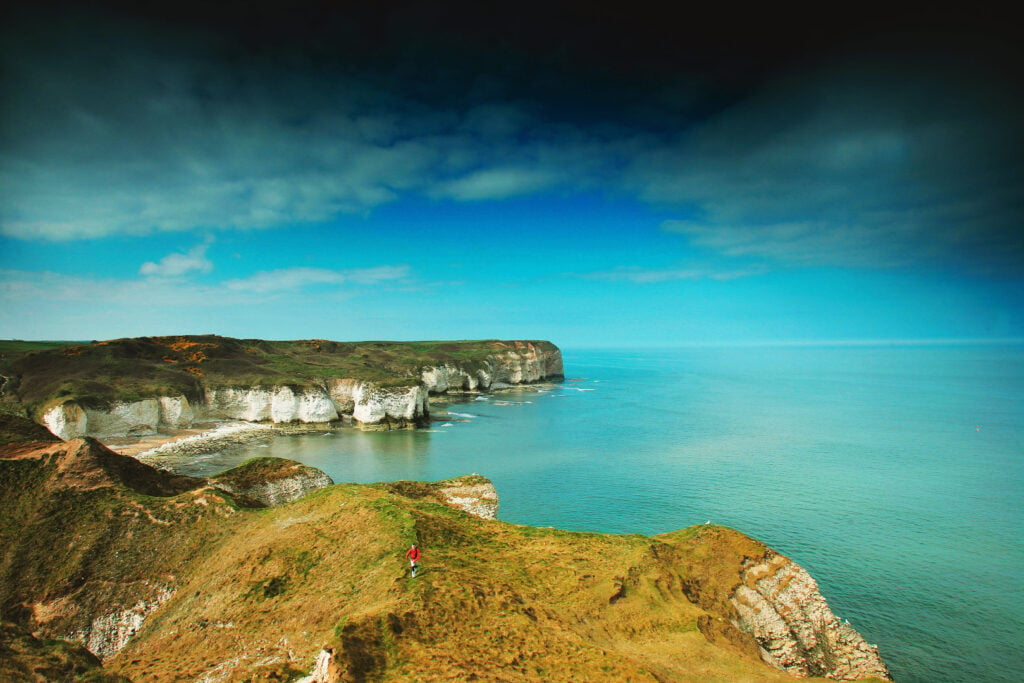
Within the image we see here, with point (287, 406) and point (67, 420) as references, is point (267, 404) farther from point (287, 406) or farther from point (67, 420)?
point (67, 420)

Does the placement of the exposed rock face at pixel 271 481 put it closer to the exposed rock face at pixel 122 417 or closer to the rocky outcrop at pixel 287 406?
the exposed rock face at pixel 122 417

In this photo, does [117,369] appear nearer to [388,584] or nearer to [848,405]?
[388,584]

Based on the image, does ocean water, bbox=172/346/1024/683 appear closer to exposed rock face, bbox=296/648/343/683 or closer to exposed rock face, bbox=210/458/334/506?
exposed rock face, bbox=210/458/334/506

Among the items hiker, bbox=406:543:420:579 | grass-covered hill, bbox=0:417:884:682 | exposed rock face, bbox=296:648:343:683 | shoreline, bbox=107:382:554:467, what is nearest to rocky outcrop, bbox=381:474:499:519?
grass-covered hill, bbox=0:417:884:682

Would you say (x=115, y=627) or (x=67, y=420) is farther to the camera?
(x=67, y=420)

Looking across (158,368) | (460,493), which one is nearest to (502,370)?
(158,368)

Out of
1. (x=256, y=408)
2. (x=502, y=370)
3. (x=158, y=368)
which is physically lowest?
(x=256, y=408)
